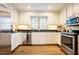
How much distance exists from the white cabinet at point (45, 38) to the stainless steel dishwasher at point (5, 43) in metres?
0.34

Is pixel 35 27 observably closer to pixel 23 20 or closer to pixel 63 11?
pixel 23 20

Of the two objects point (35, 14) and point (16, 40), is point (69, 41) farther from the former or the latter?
point (16, 40)

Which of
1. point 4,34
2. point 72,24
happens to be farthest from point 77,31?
point 4,34

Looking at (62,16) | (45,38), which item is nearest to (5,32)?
(45,38)

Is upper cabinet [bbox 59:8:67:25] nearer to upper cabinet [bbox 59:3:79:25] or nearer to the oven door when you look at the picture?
upper cabinet [bbox 59:3:79:25]

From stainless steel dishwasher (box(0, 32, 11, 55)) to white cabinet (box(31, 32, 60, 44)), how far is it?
343 mm

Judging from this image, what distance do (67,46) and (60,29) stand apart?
1.23 feet

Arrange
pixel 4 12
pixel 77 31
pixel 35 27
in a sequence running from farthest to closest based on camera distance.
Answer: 1. pixel 77 31
2. pixel 35 27
3. pixel 4 12

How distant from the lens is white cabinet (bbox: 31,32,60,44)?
1684 mm

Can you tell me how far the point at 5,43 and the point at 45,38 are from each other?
0.56 meters

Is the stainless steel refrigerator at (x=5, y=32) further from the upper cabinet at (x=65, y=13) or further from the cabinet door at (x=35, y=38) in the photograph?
the upper cabinet at (x=65, y=13)

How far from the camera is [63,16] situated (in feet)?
5.62

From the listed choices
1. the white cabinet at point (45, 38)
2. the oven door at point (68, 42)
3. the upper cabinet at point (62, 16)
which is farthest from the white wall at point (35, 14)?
the oven door at point (68, 42)

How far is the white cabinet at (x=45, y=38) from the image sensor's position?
5.52 feet
